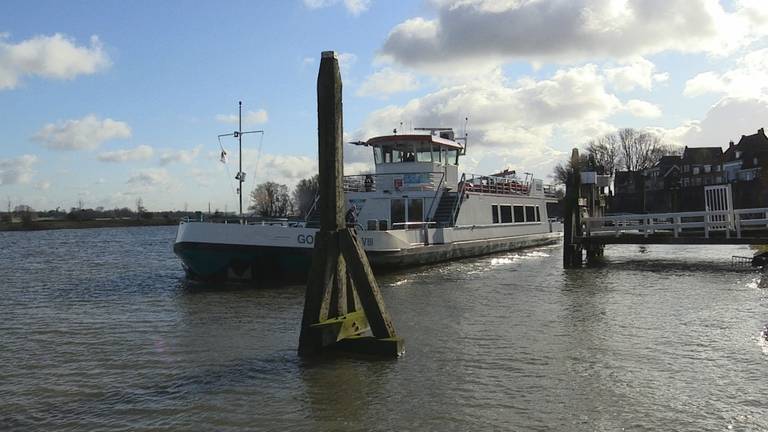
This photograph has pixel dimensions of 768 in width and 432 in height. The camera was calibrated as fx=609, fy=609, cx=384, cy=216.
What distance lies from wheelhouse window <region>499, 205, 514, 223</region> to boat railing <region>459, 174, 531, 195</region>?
2.29 feet

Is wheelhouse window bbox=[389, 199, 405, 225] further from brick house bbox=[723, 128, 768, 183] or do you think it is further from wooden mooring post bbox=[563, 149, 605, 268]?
brick house bbox=[723, 128, 768, 183]

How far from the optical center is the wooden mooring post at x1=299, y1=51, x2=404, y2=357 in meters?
7.97

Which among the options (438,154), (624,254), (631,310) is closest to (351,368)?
(631,310)

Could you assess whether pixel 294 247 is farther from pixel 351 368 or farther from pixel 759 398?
pixel 759 398

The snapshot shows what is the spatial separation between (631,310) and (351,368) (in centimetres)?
652

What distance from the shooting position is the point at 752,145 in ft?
255

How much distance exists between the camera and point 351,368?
7.58m

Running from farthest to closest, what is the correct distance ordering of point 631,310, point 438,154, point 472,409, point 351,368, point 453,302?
1. point 438,154
2. point 453,302
3. point 631,310
4. point 351,368
5. point 472,409

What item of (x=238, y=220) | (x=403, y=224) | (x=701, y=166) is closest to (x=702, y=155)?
(x=701, y=166)

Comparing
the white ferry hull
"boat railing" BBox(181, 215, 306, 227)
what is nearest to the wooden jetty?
the white ferry hull

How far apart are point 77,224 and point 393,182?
9794 cm

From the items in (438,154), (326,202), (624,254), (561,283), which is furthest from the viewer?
(624,254)

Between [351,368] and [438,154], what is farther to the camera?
[438,154]

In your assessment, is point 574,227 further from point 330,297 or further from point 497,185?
point 330,297
